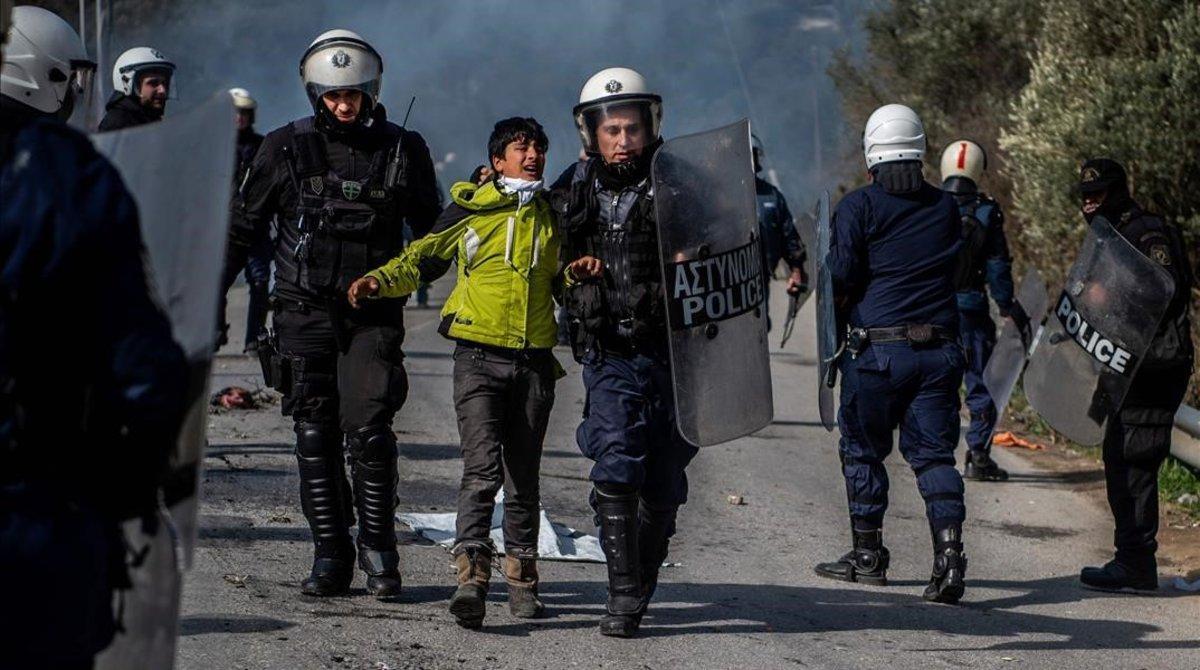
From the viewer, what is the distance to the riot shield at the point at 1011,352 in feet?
35.4

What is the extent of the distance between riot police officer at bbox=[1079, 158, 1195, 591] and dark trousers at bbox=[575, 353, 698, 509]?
95.6 inches

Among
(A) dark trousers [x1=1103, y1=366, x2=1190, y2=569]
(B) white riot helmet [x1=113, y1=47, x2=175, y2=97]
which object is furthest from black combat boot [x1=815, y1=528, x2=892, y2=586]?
(B) white riot helmet [x1=113, y1=47, x2=175, y2=97]

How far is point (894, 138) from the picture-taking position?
7.23 m

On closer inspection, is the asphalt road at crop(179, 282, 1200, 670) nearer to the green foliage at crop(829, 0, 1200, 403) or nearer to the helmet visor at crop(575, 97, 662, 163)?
the helmet visor at crop(575, 97, 662, 163)

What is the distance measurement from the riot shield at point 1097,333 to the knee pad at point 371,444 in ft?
10.6

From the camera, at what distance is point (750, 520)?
8945 mm

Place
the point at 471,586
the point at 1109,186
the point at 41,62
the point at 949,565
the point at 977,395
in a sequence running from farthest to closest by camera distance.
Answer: the point at 977,395 → the point at 1109,186 → the point at 949,565 → the point at 471,586 → the point at 41,62

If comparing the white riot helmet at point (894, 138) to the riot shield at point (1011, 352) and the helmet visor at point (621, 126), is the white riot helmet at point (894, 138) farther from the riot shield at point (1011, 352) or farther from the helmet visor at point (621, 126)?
the riot shield at point (1011, 352)

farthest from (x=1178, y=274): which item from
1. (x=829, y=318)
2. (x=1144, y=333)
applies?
(x=829, y=318)

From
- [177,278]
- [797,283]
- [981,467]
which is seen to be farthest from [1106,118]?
[177,278]

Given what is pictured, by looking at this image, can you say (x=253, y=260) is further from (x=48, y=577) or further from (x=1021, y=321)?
(x=48, y=577)

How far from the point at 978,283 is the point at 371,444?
16.8 ft

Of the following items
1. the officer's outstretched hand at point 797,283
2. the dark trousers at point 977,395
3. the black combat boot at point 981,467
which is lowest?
the black combat boot at point 981,467

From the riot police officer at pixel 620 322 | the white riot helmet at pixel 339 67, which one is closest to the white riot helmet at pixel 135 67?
the white riot helmet at pixel 339 67
